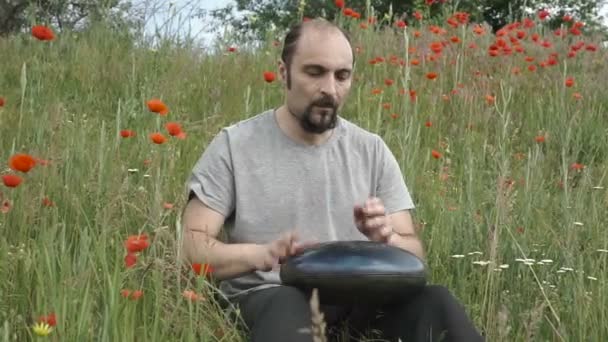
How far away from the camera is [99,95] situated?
5539 millimetres

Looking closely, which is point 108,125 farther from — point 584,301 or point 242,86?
point 584,301

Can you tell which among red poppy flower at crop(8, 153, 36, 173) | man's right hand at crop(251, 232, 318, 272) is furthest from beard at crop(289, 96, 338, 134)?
red poppy flower at crop(8, 153, 36, 173)

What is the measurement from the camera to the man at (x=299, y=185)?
9.04 feet

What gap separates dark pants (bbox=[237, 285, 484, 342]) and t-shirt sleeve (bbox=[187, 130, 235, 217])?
0.31 m

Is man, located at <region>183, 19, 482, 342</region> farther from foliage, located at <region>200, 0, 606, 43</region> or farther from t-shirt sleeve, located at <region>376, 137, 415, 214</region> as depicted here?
foliage, located at <region>200, 0, 606, 43</region>

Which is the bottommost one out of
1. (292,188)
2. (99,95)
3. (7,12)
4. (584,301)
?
(584,301)

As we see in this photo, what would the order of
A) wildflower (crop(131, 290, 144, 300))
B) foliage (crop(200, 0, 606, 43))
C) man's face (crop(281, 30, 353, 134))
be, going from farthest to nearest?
foliage (crop(200, 0, 606, 43)) → man's face (crop(281, 30, 353, 134)) → wildflower (crop(131, 290, 144, 300))

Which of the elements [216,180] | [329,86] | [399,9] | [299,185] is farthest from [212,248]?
[399,9]

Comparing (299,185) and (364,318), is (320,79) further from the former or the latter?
(364,318)

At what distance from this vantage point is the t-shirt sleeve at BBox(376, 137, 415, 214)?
308 cm

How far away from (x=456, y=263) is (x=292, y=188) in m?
0.77

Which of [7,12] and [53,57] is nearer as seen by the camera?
[53,57]

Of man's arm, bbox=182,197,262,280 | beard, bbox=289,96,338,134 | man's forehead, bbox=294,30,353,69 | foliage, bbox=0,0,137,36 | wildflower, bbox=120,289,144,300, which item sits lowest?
wildflower, bbox=120,289,144,300

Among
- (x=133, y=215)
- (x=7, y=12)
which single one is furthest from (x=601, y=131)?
(x=7, y=12)
